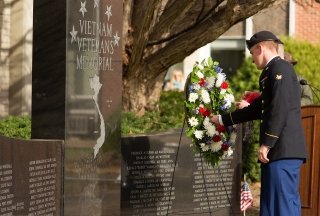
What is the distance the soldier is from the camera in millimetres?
7219

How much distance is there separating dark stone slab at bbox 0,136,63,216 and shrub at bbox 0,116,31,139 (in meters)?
2.89

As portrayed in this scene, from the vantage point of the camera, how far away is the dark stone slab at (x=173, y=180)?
8.55 meters

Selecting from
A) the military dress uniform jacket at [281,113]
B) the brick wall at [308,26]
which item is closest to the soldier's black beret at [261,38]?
the military dress uniform jacket at [281,113]

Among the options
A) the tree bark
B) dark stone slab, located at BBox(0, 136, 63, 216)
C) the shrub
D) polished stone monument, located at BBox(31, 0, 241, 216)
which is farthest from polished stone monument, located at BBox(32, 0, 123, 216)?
the tree bark

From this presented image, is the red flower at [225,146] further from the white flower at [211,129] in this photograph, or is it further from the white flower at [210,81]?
the white flower at [210,81]

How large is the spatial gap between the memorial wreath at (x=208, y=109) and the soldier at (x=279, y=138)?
0.91m

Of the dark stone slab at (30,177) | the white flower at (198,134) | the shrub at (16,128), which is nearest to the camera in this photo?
the dark stone slab at (30,177)

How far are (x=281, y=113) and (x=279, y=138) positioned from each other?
8.7 inches

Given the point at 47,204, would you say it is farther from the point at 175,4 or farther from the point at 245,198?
the point at 175,4

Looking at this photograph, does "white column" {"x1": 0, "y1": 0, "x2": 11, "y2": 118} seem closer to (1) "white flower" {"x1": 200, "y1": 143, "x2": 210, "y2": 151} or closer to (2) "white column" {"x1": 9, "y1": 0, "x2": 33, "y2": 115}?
(2) "white column" {"x1": 9, "y1": 0, "x2": 33, "y2": 115}

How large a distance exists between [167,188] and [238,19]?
127 inches

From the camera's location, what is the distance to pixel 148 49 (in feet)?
40.3

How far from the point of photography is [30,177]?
21.5 ft

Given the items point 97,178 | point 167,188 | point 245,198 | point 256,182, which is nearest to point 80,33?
point 97,178
